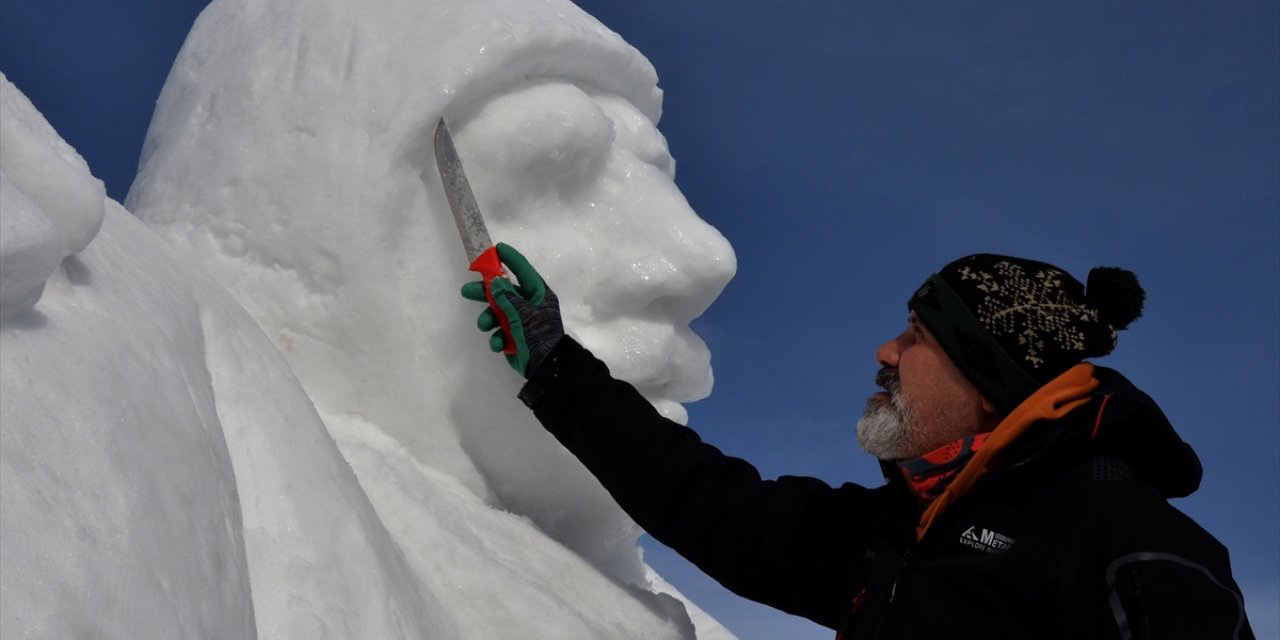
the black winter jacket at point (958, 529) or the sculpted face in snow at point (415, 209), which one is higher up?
the sculpted face in snow at point (415, 209)

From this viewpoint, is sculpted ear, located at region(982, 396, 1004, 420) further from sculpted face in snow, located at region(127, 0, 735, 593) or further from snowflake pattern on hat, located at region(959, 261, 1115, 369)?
sculpted face in snow, located at region(127, 0, 735, 593)

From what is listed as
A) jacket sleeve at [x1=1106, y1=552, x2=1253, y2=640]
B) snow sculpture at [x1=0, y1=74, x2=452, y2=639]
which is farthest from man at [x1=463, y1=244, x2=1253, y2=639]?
snow sculpture at [x1=0, y1=74, x2=452, y2=639]

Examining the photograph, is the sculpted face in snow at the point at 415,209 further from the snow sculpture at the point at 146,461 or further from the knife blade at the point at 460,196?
the snow sculpture at the point at 146,461

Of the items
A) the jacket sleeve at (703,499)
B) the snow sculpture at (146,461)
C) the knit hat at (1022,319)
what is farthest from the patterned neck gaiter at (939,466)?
the snow sculpture at (146,461)

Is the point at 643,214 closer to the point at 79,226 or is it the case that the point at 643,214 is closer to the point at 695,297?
the point at 695,297

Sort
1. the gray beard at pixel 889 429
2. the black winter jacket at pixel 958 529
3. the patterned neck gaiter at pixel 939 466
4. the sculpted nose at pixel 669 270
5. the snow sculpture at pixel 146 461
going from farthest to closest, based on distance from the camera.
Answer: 1. the sculpted nose at pixel 669 270
2. the gray beard at pixel 889 429
3. the patterned neck gaiter at pixel 939 466
4. the black winter jacket at pixel 958 529
5. the snow sculpture at pixel 146 461

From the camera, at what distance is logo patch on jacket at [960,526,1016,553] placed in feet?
6.47

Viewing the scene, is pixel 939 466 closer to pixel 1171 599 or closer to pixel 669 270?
pixel 1171 599

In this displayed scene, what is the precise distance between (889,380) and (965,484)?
1.19ft

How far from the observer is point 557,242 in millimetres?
2697

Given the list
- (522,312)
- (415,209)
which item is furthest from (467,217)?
(522,312)

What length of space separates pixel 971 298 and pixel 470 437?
1248 millimetres

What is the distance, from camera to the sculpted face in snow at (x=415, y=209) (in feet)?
8.18

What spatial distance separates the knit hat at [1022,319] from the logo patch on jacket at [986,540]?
0.30 meters
